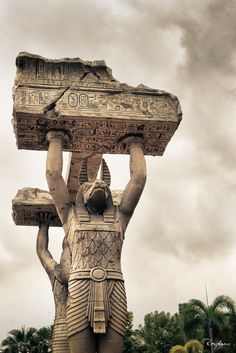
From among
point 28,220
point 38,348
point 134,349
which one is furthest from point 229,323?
point 28,220

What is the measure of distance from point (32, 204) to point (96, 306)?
3776mm

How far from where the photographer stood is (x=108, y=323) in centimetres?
601

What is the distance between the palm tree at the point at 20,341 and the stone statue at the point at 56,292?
22.1 metres

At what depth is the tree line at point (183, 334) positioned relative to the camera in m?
23.9

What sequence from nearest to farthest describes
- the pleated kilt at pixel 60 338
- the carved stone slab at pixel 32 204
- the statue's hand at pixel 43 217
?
1. the pleated kilt at pixel 60 338
2. the carved stone slab at pixel 32 204
3. the statue's hand at pixel 43 217

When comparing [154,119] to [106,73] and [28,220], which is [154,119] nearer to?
[106,73]

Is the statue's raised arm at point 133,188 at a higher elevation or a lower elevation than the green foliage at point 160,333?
lower

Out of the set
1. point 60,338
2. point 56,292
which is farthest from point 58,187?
point 60,338

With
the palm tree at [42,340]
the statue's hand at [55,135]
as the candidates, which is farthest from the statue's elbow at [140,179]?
the palm tree at [42,340]

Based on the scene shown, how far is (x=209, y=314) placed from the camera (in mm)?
26250

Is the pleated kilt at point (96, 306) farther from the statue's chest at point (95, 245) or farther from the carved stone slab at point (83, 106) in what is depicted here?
the carved stone slab at point (83, 106)

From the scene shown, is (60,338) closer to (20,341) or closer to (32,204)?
(32,204)

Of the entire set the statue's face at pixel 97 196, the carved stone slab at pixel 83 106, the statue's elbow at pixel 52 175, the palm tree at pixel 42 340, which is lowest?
the statue's face at pixel 97 196

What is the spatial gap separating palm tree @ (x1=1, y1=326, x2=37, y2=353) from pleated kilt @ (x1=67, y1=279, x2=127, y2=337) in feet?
81.8
